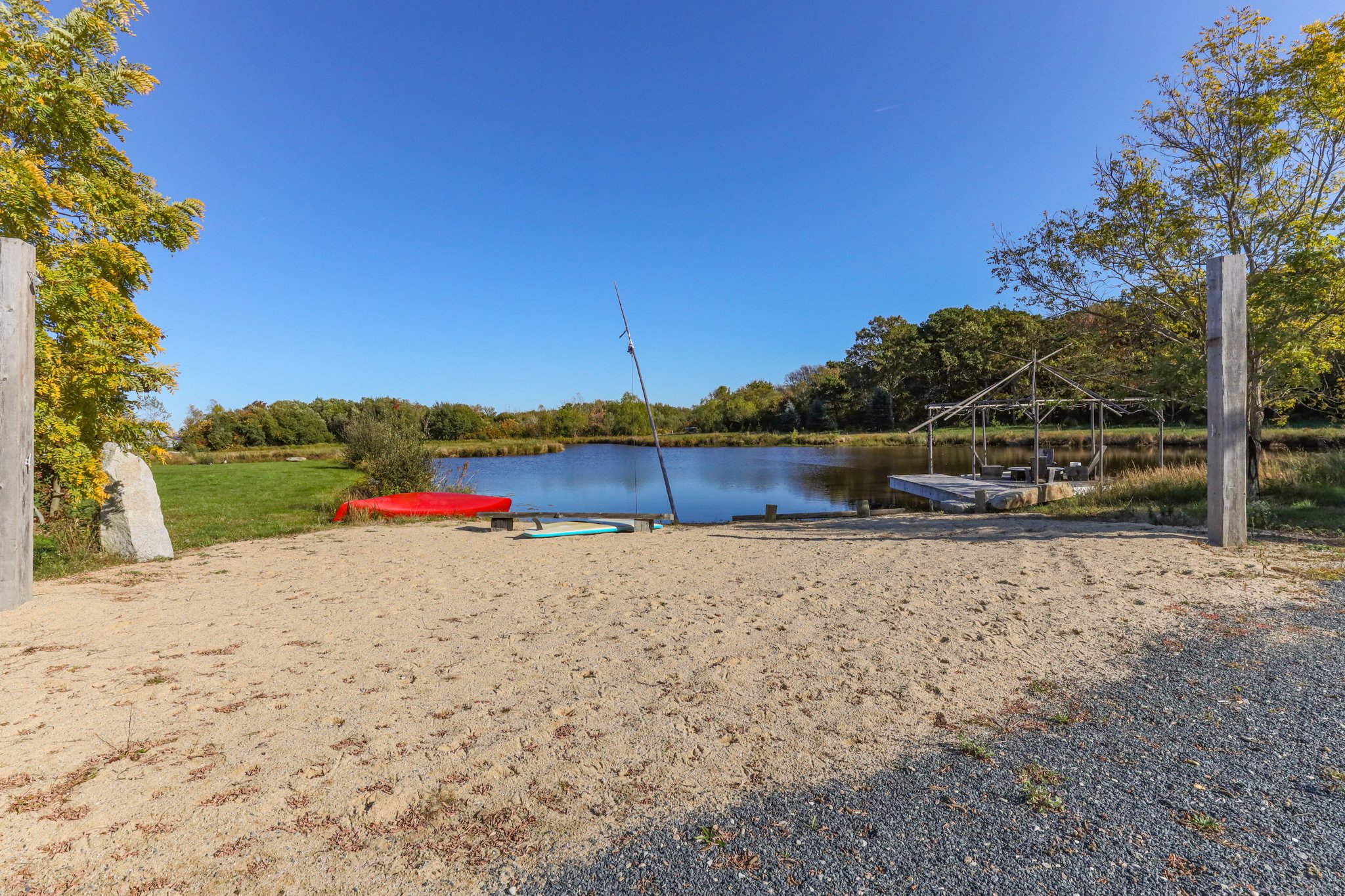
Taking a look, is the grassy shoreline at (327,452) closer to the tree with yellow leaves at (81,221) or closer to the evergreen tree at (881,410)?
the tree with yellow leaves at (81,221)

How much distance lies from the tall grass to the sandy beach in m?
2.40

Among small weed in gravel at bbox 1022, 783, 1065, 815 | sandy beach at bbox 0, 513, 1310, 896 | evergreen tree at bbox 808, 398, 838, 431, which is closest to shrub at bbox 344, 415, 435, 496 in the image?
sandy beach at bbox 0, 513, 1310, 896

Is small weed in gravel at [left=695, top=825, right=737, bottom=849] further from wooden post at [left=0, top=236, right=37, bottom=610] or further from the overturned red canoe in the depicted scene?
the overturned red canoe

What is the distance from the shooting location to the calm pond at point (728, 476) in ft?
57.0

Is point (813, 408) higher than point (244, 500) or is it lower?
higher

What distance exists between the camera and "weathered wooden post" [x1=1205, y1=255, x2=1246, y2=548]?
6.89m

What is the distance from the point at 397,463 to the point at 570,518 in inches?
188

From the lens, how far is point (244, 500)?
14.1 meters

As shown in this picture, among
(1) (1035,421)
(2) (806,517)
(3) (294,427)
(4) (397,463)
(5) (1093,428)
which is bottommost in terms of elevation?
(2) (806,517)

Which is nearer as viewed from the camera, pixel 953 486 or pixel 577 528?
pixel 577 528

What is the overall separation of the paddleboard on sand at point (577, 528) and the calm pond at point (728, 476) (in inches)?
141

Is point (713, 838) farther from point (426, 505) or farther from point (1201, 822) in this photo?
point (426, 505)

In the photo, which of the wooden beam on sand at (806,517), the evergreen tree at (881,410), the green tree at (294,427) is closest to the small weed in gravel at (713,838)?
the wooden beam on sand at (806,517)

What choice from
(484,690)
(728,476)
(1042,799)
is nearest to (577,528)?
(484,690)
